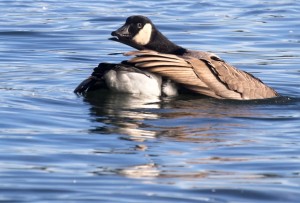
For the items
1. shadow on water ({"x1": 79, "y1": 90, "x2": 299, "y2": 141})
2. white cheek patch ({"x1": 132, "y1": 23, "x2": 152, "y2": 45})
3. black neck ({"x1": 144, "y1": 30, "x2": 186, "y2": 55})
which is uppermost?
white cheek patch ({"x1": 132, "y1": 23, "x2": 152, "y2": 45})

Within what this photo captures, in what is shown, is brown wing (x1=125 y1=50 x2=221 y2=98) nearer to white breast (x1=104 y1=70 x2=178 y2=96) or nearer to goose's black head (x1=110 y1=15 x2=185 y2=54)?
white breast (x1=104 y1=70 x2=178 y2=96)

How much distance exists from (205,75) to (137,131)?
238 centimetres

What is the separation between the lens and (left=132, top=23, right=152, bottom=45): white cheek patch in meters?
13.3

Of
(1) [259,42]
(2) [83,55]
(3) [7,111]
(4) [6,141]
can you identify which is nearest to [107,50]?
(2) [83,55]

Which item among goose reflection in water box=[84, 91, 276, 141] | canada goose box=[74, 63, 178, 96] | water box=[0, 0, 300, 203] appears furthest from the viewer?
canada goose box=[74, 63, 178, 96]

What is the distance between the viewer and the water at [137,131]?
8.09m

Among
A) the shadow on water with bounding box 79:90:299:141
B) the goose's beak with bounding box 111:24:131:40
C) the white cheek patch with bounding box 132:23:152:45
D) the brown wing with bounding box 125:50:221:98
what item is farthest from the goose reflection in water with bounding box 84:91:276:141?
the white cheek patch with bounding box 132:23:152:45

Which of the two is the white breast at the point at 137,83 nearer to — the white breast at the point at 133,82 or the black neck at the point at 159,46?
the white breast at the point at 133,82

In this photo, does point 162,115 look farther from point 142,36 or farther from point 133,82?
point 142,36

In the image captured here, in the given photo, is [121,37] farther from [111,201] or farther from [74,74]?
[111,201]

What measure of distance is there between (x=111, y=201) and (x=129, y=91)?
16.4ft

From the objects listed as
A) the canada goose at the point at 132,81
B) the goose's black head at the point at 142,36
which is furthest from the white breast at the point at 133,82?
the goose's black head at the point at 142,36

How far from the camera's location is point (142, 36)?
13.3 metres

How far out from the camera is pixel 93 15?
22.6 m
